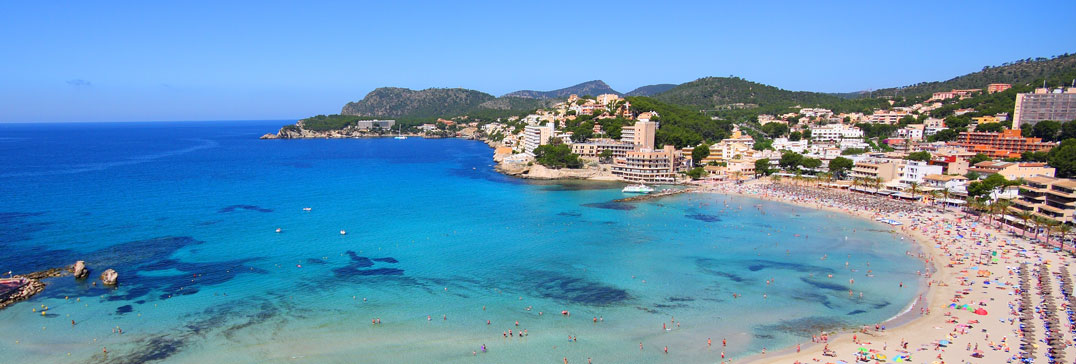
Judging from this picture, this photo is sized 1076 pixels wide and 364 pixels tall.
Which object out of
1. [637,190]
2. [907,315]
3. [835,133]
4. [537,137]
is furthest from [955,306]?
[835,133]

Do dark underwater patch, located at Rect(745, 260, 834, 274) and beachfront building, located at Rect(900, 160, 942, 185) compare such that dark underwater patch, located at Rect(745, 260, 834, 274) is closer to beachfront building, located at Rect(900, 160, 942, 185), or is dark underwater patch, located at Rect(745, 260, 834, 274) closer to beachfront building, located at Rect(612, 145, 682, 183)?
beachfront building, located at Rect(900, 160, 942, 185)

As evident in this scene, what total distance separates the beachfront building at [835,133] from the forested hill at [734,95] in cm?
4831

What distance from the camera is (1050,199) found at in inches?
1366

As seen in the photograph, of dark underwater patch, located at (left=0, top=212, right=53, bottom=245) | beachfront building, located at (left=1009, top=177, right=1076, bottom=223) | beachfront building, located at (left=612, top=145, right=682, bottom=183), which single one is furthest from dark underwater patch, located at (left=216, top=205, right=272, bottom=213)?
beachfront building, located at (left=1009, top=177, right=1076, bottom=223)

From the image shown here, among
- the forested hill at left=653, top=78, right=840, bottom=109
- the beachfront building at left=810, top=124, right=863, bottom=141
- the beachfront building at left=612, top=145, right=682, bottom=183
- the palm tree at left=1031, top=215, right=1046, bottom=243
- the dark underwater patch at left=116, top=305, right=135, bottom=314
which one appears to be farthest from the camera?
the forested hill at left=653, top=78, right=840, bottom=109

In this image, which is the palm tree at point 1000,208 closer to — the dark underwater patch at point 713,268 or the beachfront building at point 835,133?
the dark underwater patch at point 713,268

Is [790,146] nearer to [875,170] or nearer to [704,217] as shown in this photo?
[875,170]

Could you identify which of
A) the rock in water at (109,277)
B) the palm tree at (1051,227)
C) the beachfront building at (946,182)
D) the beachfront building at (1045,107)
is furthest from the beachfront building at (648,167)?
the rock in water at (109,277)

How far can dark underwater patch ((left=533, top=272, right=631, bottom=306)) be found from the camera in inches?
939

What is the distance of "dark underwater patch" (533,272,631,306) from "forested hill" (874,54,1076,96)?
10069cm

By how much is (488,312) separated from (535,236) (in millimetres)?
13144

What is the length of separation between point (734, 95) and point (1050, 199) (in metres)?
118

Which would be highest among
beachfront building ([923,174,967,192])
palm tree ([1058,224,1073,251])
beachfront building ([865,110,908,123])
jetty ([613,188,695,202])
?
beachfront building ([865,110,908,123])

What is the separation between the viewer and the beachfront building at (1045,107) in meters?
70.4
